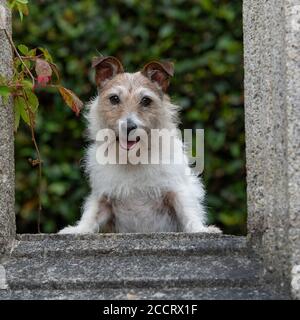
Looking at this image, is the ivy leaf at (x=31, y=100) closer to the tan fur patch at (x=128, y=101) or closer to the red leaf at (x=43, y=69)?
the red leaf at (x=43, y=69)

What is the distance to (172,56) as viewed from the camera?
6.32 metres

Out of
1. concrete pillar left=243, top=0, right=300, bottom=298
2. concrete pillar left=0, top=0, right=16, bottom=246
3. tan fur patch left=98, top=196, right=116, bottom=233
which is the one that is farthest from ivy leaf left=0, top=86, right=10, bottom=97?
tan fur patch left=98, top=196, right=116, bottom=233

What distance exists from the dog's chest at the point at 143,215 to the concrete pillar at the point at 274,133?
1484 millimetres

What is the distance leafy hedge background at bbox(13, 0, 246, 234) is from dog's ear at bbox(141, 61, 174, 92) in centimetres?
126

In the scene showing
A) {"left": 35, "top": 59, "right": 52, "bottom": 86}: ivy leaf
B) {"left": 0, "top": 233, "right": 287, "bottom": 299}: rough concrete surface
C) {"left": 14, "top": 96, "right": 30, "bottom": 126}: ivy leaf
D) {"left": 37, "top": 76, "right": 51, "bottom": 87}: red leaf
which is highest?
{"left": 35, "top": 59, "right": 52, "bottom": 86}: ivy leaf

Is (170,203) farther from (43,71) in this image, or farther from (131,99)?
(43,71)

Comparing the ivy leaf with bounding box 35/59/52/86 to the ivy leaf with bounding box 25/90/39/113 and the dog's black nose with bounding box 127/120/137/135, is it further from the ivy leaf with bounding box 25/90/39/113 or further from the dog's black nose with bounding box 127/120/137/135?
the dog's black nose with bounding box 127/120/137/135

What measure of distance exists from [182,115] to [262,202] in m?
3.26

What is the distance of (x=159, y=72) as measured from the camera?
493 centimetres

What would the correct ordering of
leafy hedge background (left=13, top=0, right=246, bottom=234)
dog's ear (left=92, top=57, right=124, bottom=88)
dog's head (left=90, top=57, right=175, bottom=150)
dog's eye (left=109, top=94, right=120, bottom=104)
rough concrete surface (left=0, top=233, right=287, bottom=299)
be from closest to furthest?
rough concrete surface (left=0, top=233, right=287, bottom=299), dog's head (left=90, top=57, right=175, bottom=150), dog's eye (left=109, top=94, right=120, bottom=104), dog's ear (left=92, top=57, right=124, bottom=88), leafy hedge background (left=13, top=0, right=246, bottom=234)

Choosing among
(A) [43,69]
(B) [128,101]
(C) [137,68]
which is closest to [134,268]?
(A) [43,69]

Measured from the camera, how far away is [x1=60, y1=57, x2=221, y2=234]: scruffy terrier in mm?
4609
